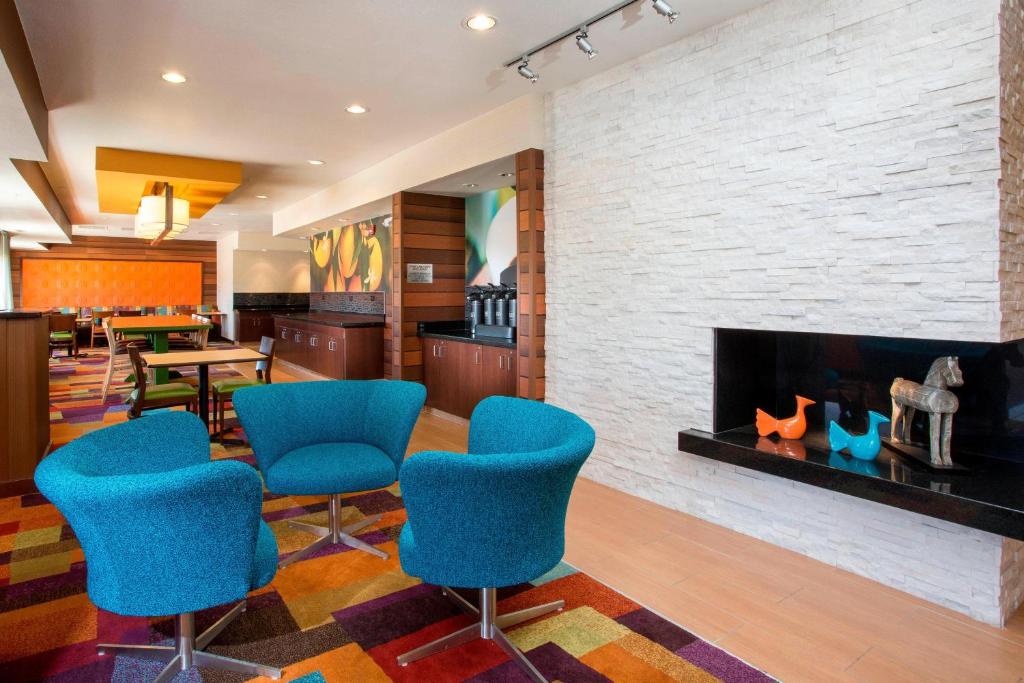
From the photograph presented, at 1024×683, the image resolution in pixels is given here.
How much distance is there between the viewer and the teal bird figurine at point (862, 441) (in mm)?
2633

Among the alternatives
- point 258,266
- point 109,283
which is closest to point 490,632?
point 258,266

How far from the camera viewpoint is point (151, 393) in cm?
476

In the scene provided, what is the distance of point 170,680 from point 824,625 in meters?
2.35

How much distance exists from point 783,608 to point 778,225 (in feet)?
5.75

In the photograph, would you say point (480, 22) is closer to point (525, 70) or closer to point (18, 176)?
point (525, 70)

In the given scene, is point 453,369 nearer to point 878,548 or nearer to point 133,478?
point 878,548

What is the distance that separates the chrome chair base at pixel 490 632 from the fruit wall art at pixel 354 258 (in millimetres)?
6062

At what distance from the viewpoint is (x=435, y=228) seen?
6.33 m

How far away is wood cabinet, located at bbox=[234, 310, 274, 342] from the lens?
42.8 ft

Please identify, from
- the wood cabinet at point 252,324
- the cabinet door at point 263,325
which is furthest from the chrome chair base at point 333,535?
the cabinet door at point 263,325

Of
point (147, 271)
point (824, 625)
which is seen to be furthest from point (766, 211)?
point (147, 271)

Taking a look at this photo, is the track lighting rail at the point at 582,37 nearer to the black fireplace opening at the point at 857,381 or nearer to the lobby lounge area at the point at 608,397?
the lobby lounge area at the point at 608,397

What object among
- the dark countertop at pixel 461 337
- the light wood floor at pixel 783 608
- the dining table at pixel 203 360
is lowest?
the light wood floor at pixel 783 608

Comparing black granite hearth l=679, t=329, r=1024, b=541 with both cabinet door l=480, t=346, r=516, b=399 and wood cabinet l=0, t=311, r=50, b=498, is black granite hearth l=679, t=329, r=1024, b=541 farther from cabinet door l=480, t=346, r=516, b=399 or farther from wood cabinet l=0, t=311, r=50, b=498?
wood cabinet l=0, t=311, r=50, b=498
